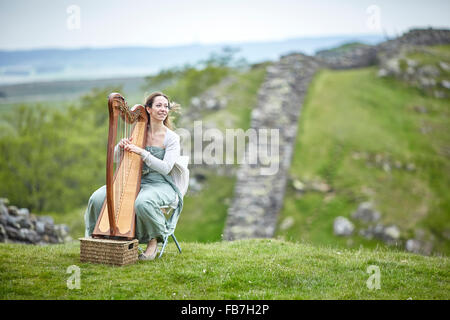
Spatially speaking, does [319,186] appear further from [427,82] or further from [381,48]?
[381,48]

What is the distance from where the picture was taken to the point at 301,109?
1664 centimetres

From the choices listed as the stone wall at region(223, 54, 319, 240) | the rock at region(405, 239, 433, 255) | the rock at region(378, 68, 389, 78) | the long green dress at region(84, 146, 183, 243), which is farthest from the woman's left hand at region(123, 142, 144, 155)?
the rock at region(378, 68, 389, 78)

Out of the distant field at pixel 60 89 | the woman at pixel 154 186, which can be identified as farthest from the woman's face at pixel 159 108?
the distant field at pixel 60 89

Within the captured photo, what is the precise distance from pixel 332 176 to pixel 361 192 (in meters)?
1.15

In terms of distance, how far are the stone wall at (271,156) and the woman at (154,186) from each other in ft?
18.6

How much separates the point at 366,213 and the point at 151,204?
828 centimetres

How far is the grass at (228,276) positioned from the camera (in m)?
3.93

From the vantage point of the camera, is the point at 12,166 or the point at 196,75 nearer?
the point at 12,166

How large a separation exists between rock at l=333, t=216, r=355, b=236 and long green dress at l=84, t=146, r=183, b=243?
7.05 m

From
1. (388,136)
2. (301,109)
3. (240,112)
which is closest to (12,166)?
(240,112)

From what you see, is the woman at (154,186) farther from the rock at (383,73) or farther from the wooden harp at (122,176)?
the rock at (383,73)

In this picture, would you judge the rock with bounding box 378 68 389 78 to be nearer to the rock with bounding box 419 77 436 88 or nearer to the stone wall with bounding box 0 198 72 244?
the rock with bounding box 419 77 436 88

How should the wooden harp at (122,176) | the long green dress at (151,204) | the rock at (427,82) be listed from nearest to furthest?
the wooden harp at (122,176)
the long green dress at (151,204)
the rock at (427,82)
